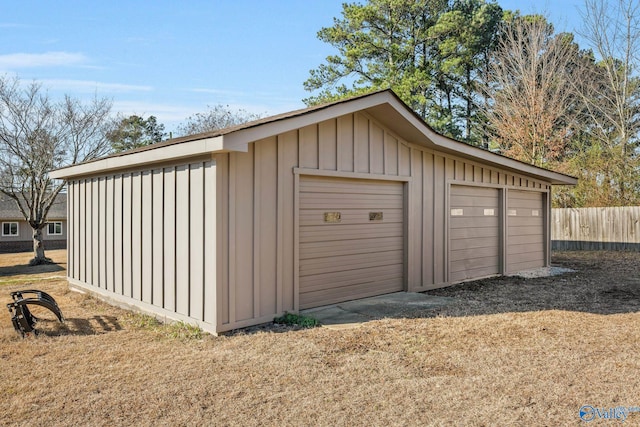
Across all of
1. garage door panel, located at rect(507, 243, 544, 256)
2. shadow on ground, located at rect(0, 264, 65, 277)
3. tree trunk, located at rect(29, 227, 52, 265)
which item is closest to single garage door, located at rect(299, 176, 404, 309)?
garage door panel, located at rect(507, 243, 544, 256)

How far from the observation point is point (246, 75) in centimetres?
1775

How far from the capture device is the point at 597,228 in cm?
1683

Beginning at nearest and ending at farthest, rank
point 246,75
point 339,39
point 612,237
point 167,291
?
point 167,291 < point 612,237 < point 246,75 < point 339,39

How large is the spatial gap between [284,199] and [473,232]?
507 centimetres

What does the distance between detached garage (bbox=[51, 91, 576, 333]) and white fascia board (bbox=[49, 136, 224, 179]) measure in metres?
0.02

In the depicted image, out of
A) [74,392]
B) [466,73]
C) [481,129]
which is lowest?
[74,392]

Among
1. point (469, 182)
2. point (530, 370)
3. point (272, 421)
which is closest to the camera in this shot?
point (272, 421)

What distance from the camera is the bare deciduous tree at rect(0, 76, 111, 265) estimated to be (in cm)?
1691

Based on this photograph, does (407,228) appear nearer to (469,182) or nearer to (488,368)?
(469,182)

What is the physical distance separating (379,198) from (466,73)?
60.5 ft

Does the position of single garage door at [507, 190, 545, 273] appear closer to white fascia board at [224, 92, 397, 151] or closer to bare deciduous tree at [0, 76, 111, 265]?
white fascia board at [224, 92, 397, 151]

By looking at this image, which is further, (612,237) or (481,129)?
(481,129)

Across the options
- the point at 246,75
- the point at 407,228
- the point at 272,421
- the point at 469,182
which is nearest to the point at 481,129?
the point at 246,75

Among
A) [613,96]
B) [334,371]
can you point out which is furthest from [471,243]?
[613,96]
